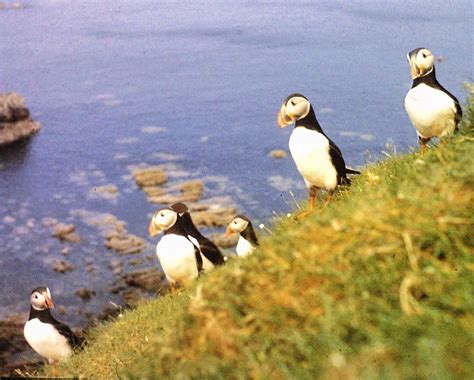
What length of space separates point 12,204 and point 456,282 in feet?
145

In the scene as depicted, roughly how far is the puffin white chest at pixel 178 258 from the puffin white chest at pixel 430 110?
4832 mm

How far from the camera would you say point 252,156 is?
51562 millimetres

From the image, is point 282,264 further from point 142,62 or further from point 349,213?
point 142,62

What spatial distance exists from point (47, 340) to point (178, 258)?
2.91 meters

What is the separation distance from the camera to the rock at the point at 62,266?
111 ft

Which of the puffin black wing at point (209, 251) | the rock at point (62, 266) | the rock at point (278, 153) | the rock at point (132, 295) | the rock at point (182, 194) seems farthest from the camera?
the rock at point (278, 153)

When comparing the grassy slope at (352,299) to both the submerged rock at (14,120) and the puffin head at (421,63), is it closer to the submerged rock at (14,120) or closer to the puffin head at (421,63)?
the puffin head at (421,63)

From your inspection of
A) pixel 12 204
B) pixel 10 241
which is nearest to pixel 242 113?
pixel 12 204

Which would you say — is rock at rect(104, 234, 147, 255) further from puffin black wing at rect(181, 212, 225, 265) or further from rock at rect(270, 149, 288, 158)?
puffin black wing at rect(181, 212, 225, 265)

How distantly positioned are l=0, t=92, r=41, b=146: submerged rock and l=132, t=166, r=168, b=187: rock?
1336 cm

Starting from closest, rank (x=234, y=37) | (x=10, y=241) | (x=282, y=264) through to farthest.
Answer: (x=282, y=264) → (x=10, y=241) → (x=234, y=37)

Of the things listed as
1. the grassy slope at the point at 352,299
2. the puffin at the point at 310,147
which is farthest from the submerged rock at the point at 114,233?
the grassy slope at the point at 352,299

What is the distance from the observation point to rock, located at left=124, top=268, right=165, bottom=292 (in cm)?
3073

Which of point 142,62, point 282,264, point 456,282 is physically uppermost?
point 456,282
